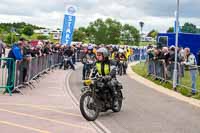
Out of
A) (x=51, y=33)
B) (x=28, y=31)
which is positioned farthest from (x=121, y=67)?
(x=28, y=31)

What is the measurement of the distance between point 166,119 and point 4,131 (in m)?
4.33

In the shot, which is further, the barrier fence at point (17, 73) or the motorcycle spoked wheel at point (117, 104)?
the barrier fence at point (17, 73)

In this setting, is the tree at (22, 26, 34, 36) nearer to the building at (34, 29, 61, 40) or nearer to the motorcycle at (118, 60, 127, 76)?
the building at (34, 29, 61, 40)

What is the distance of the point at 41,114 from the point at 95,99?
1.45 m

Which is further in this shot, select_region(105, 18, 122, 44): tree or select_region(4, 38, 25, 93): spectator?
select_region(105, 18, 122, 44): tree

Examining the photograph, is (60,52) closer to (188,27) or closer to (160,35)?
(160,35)

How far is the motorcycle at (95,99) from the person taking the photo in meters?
12.1

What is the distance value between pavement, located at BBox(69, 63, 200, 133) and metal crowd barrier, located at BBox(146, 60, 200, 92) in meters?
1.65

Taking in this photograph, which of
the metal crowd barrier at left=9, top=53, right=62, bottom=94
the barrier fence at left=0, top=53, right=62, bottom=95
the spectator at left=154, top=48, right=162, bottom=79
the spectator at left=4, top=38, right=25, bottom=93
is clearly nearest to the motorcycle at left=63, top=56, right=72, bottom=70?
the spectator at left=154, top=48, right=162, bottom=79

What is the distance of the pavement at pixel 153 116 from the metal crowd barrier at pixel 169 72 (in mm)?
1650

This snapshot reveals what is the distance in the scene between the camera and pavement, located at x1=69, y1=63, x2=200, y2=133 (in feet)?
36.4

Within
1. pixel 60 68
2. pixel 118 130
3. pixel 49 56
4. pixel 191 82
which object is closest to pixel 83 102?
pixel 118 130

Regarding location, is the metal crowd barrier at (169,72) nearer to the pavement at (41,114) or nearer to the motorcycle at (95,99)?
the pavement at (41,114)

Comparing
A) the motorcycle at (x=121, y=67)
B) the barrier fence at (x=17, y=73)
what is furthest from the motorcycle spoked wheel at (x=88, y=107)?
the motorcycle at (x=121, y=67)
